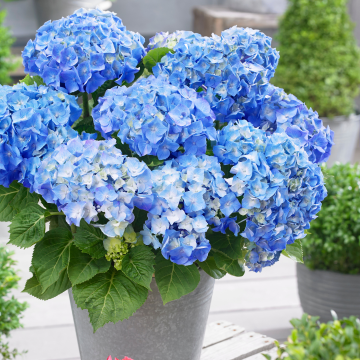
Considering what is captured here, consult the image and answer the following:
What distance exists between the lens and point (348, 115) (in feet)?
10.8

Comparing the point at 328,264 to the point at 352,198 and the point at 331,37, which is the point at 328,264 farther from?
the point at 331,37

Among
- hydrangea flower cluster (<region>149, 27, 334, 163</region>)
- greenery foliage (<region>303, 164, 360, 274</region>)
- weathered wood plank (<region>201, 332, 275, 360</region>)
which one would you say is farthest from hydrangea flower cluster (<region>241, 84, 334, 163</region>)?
greenery foliage (<region>303, 164, 360, 274</region>)

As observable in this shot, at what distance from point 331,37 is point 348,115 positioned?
0.52 meters

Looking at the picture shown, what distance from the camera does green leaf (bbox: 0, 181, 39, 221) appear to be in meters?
0.89

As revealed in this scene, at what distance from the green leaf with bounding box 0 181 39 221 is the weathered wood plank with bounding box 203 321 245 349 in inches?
24.3

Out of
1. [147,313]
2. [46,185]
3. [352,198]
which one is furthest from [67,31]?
[352,198]

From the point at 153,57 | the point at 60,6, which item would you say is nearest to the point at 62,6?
the point at 60,6

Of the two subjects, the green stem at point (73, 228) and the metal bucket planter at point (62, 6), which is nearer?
the green stem at point (73, 228)

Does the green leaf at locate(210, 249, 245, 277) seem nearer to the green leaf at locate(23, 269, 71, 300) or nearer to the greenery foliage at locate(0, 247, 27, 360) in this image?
the green leaf at locate(23, 269, 71, 300)

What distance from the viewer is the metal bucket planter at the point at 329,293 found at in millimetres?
1687

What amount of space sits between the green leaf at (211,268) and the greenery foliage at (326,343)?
285mm

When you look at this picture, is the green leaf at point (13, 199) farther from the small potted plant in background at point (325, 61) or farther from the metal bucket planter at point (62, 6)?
the metal bucket planter at point (62, 6)

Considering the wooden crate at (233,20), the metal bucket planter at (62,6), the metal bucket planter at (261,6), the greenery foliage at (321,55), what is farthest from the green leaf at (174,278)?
the metal bucket planter at (261,6)

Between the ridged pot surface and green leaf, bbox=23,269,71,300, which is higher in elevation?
green leaf, bbox=23,269,71,300
